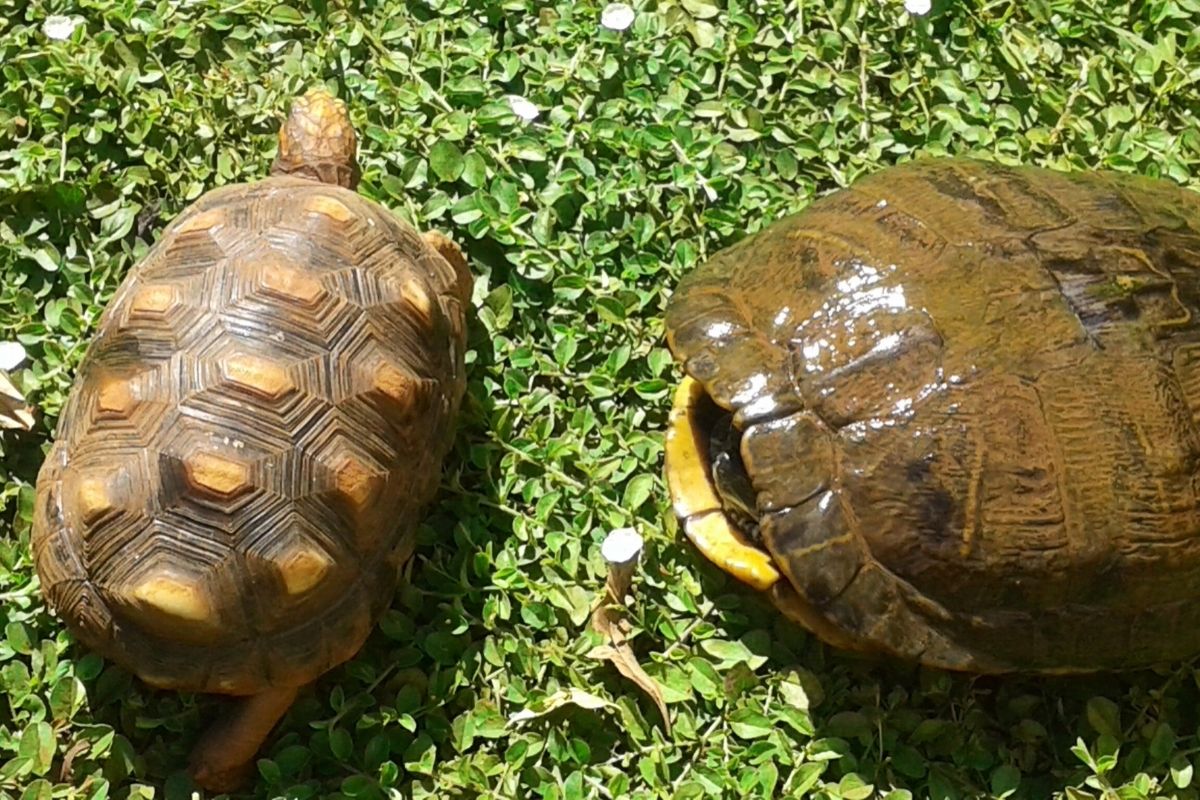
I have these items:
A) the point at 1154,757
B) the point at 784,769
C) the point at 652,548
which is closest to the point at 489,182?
the point at 652,548

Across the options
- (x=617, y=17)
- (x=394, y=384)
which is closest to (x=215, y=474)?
(x=394, y=384)

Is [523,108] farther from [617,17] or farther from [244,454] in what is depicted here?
[244,454]

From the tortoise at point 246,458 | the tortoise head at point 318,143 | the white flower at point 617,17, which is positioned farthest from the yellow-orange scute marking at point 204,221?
the white flower at point 617,17

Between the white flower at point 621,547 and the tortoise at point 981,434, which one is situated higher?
the tortoise at point 981,434

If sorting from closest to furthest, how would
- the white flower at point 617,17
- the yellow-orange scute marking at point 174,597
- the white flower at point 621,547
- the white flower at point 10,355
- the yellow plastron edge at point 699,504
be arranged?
the yellow-orange scute marking at point 174,597, the yellow plastron edge at point 699,504, the white flower at point 621,547, the white flower at point 10,355, the white flower at point 617,17

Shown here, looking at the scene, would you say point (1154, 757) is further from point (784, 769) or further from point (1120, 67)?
point (1120, 67)

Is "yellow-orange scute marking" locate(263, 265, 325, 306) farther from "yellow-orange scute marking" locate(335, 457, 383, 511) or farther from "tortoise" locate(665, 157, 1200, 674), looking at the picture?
"tortoise" locate(665, 157, 1200, 674)

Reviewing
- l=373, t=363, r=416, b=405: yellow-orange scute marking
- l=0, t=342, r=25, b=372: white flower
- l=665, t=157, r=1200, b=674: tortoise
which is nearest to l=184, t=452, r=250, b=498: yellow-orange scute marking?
l=373, t=363, r=416, b=405: yellow-orange scute marking

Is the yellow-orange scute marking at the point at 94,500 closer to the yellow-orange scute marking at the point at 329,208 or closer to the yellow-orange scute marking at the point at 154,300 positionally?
the yellow-orange scute marking at the point at 154,300
